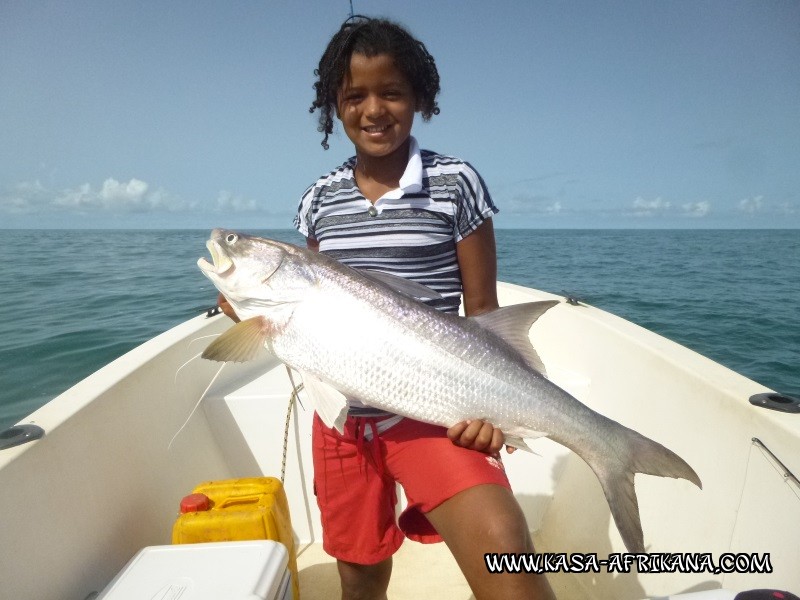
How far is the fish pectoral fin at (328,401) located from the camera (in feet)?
6.32

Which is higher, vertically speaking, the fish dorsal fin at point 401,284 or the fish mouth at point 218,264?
the fish mouth at point 218,264

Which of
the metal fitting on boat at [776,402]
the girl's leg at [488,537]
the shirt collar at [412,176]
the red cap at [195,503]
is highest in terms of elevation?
the shirt collar at [412,176]

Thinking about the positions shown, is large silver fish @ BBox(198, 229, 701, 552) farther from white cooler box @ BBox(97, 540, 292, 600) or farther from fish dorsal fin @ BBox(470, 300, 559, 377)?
white cooler box @ BBox(97, 540, 292, 600)

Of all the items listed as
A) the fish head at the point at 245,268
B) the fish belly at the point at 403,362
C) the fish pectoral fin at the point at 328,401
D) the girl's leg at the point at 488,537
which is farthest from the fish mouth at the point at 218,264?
the girl's leg at the point at 488,537

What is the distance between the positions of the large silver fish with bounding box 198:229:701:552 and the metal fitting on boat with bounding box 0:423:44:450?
87 centimetres

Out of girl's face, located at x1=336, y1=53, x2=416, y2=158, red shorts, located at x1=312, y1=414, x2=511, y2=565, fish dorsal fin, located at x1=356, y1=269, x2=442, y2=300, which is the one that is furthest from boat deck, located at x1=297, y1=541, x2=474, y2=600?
girl's face, located at x1=336, y1=53, x2=416, y2=158

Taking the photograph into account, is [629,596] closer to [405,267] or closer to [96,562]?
[405,267]

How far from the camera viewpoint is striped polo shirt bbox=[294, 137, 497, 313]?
213 cm

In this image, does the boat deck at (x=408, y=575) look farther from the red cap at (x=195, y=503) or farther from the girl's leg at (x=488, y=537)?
the girl's leg at (x=488, y=537)

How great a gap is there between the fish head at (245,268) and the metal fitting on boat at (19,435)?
3.30ft

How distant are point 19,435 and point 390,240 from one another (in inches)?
73.6

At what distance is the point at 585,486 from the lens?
3.29 m

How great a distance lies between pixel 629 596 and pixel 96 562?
2.94 m

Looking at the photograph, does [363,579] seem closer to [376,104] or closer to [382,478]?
[382,478]
